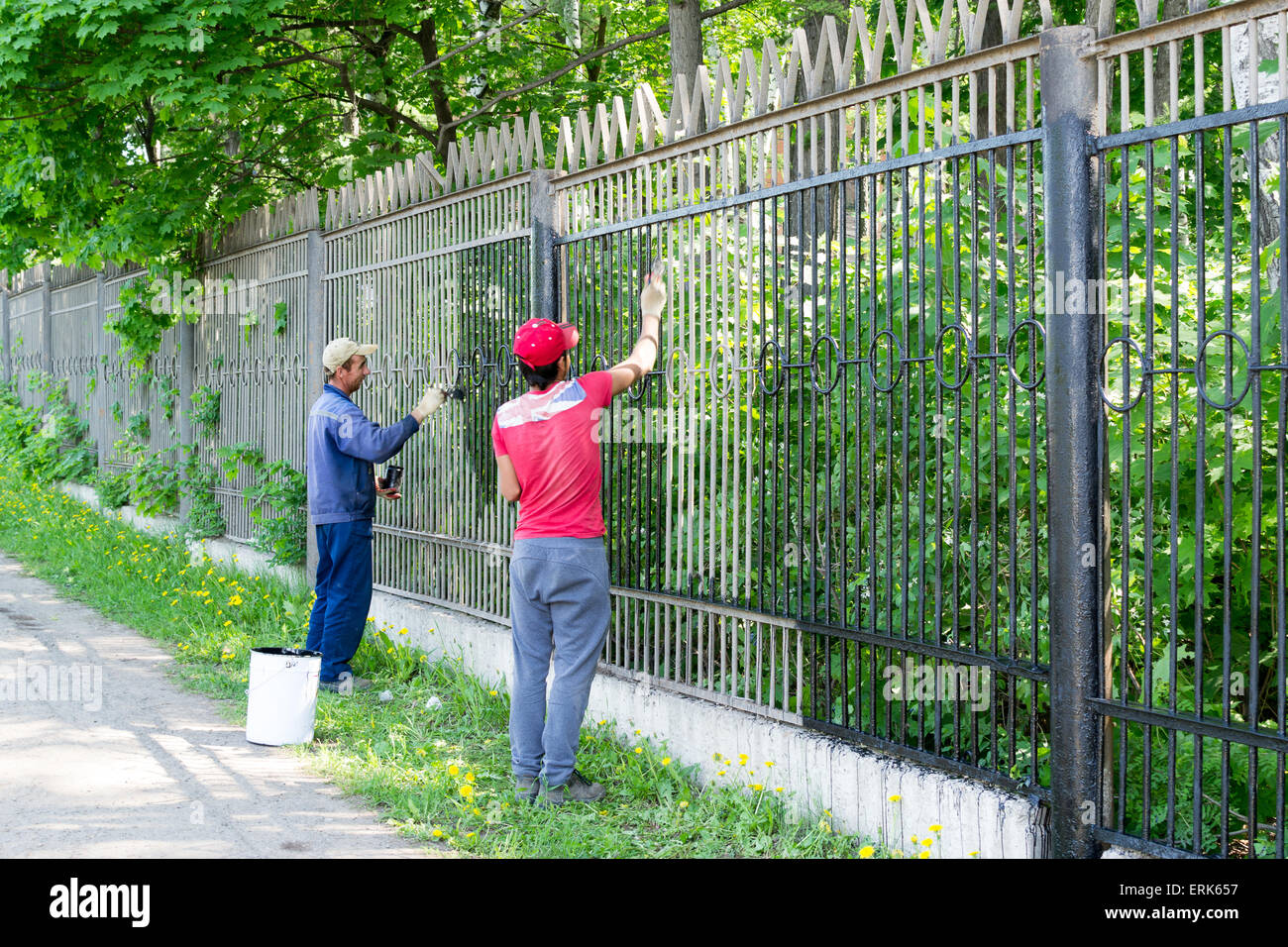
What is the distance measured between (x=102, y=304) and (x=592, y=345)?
1032 centimetres

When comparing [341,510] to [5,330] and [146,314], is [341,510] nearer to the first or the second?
[146,314]

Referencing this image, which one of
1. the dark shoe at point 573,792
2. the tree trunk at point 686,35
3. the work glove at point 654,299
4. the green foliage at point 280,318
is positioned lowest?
the dark shoe at point 573,792

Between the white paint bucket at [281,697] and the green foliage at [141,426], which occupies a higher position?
the green foliage at [141,426]

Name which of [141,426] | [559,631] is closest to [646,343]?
[559,631]

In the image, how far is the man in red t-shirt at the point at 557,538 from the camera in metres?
5.14

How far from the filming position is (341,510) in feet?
23.6

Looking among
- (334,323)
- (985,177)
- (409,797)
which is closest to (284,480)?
(334,323)

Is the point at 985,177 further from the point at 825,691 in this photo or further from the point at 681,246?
the point at 825,691

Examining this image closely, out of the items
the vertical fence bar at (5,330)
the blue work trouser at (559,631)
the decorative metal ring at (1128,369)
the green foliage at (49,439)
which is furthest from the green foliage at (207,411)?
the vertical fence bar at (5,330)

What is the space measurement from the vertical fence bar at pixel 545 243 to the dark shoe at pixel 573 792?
2576 millimetres

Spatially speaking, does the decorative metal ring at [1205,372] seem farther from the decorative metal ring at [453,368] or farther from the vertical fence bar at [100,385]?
the vertical fence bar at [100,385]

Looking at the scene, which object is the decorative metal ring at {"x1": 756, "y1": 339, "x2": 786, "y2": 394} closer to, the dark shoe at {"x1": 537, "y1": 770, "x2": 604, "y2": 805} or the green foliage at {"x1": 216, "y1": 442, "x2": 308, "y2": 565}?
the dark shoe at {"x1": 537, "y1": 770, "x2": 604, "y2": 805}

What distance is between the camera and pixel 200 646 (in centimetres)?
809

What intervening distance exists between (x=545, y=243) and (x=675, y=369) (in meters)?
1.41
